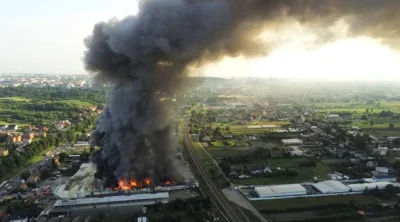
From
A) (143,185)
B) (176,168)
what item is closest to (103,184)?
(143,185)

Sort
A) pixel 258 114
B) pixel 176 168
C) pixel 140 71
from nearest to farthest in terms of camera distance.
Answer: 1. pixel 140 71
2. pixel 176 168
3. pixel 258 114

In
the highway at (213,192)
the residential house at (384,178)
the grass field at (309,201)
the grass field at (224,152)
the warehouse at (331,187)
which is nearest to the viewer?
the highway at (213,192)

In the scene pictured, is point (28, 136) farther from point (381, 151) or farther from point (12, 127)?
point (381, 151)

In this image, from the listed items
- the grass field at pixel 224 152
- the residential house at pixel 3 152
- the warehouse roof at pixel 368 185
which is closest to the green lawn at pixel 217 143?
the grass field at pixel 224 152

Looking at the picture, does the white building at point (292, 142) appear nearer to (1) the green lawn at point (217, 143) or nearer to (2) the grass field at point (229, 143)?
(2) the grass field at point (229, 143)

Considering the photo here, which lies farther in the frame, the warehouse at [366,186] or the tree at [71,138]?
the tree at [71,138]

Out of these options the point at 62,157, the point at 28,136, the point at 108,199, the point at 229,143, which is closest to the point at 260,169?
the point at 229,143

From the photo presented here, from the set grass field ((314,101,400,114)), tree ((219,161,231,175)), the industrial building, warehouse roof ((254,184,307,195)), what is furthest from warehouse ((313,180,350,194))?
grass field ((314,101,400,114))

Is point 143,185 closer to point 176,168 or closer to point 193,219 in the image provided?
point 176,168
